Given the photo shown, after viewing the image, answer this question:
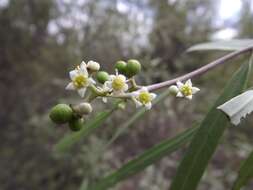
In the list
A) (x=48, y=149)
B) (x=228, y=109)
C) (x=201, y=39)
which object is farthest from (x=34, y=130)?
(x=228, y=109)

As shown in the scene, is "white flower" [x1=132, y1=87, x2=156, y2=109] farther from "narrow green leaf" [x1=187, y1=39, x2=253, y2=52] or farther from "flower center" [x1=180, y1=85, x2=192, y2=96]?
"narrow green leaf" [x1=187, y1=39, x2=253, y2=52]

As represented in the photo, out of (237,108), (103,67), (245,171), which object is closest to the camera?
(237,108)

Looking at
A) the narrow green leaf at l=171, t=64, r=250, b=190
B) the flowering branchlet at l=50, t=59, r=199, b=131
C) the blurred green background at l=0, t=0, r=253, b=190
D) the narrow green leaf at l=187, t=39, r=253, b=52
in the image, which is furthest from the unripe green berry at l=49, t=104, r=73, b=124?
the blurred green background at l=0, t=0, r=253, b=190

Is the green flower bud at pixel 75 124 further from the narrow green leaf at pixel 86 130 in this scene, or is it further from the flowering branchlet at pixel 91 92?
the narrow green leaf at pixel 86 130

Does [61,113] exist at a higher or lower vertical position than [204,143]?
higher

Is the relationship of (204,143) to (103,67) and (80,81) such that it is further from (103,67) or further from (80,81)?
(103,67)

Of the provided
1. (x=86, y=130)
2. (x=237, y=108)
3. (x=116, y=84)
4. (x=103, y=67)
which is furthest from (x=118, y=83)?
(x=103, y=67)
